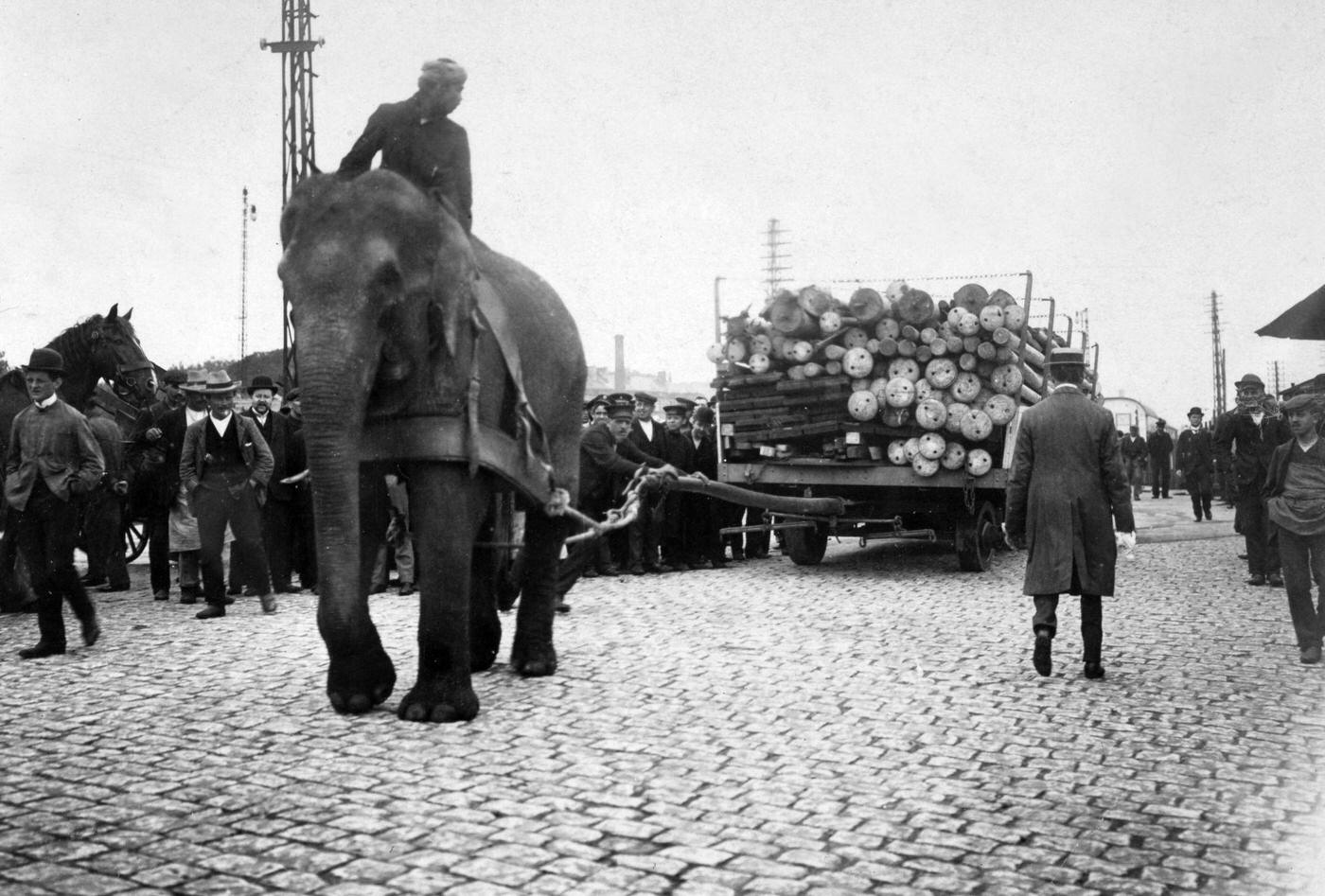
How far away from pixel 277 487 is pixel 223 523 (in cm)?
143

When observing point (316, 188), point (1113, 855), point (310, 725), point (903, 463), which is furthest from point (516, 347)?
point (903, 463)

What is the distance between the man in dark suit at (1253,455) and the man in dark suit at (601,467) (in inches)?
232

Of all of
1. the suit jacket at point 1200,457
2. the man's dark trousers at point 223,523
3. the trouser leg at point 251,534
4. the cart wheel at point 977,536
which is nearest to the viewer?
the man's dark trousers at point 223,523

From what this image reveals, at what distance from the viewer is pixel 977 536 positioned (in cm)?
1247

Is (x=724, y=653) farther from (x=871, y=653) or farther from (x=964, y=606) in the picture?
(x=964, y=606)

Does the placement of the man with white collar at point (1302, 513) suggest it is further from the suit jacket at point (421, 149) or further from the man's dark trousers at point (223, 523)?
the man's dark trousers at point (223, 523)

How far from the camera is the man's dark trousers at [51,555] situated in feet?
25.9

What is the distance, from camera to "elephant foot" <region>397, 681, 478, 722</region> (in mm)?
5777

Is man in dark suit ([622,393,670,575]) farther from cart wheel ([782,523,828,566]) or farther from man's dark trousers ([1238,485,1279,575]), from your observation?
man's dark trousers ([1238,485,1279,575])

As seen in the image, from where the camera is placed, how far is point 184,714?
603cm

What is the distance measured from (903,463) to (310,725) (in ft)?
24.7

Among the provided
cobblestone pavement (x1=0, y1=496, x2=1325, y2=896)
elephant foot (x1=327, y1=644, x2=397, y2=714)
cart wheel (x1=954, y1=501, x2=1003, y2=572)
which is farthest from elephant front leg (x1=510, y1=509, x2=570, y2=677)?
cart wheel (x1=954, y1=501, x2=1003, y2=572)

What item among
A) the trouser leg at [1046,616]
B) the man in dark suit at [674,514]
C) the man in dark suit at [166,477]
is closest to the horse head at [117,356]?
the man in dark suit at [166,477]

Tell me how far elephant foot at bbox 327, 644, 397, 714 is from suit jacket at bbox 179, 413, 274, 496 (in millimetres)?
4942
